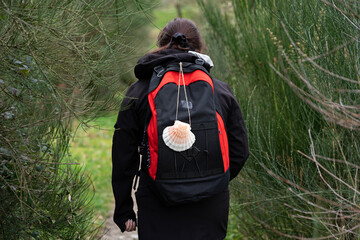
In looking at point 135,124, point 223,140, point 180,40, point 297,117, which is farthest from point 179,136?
point 297,117

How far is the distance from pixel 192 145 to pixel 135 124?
413 millimetres

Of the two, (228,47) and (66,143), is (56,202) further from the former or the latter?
(228,47)

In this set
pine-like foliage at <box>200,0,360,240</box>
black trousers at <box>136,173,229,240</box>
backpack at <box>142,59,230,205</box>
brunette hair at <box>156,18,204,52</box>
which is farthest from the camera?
pine-like foliage at <box>200,0,360,240</box>

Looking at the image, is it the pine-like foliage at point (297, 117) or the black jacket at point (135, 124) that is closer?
the black jacket at point (135, 124)

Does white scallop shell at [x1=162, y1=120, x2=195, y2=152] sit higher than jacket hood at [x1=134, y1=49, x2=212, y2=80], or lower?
lower

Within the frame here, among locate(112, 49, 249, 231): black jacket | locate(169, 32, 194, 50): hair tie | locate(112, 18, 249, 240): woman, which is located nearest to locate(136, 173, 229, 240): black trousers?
locate(112, 18, 249, 240): woman

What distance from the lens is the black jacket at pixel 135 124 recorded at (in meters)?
2.71

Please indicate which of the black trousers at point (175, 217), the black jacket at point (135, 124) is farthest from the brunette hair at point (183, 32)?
the black trousers at point (175, 217)

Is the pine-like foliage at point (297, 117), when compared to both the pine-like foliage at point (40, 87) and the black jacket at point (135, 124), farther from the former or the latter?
the pine-like foliage at point (40, 87)

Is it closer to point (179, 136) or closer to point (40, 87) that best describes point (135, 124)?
point (179, 136)

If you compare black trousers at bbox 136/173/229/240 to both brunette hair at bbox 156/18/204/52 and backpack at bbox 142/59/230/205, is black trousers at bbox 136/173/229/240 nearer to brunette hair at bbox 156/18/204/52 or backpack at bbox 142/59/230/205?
backpack at bbox 142/59/230/205

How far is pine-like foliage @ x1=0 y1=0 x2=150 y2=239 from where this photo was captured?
8.16ft

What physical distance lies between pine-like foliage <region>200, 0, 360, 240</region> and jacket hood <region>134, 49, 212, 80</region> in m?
0.48

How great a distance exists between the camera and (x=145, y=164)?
106 inches
